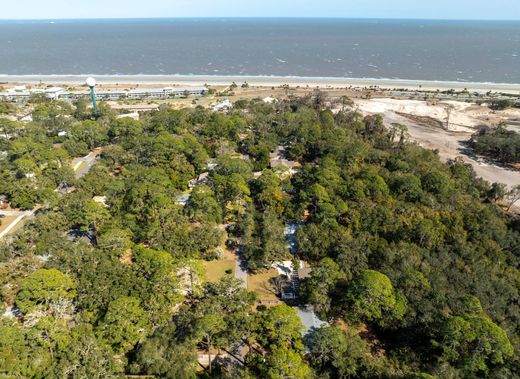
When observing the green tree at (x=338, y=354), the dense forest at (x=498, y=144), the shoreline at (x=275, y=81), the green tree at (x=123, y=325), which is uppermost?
the shoreline at (x=275, y=81)

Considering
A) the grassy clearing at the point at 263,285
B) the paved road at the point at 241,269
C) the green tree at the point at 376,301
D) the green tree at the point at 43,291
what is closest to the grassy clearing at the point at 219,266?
the paved road at the point at 241,269

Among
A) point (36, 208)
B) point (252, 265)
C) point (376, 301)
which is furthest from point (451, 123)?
point (36, 208)

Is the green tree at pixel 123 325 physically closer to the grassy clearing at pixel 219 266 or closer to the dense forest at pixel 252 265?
the dense forest at pixel 252 265

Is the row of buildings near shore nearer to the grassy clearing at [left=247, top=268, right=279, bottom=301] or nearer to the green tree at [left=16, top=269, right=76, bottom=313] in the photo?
the grassy clearing at [left=247, top=268, right=279, bottom=301]

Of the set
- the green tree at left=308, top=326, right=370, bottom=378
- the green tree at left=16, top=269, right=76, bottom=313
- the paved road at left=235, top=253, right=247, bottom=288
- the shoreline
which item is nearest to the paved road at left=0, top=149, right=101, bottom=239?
the green tree at left=16, top=269, right=76, bottom=313

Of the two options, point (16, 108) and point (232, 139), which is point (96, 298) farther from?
point (16, 108)

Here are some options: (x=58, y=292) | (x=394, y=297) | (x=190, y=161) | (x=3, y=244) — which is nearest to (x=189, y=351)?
(x=58, y=292)
